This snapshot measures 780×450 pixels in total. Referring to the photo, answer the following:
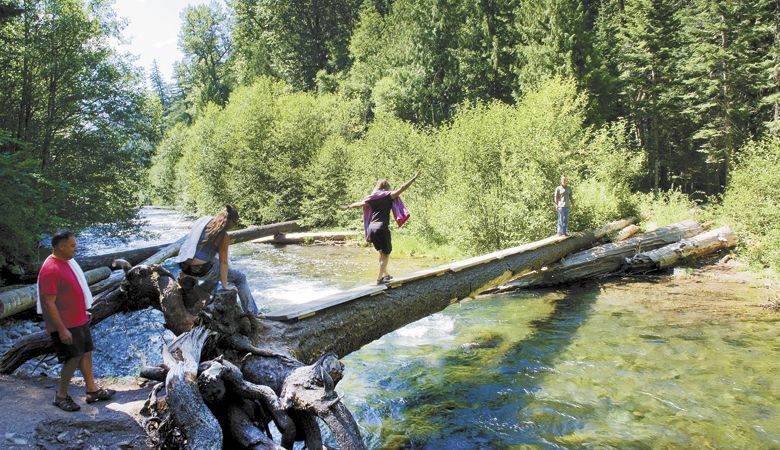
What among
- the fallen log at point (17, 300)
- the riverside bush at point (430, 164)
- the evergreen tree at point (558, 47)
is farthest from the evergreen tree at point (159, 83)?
the fallen log at point (17, 300)

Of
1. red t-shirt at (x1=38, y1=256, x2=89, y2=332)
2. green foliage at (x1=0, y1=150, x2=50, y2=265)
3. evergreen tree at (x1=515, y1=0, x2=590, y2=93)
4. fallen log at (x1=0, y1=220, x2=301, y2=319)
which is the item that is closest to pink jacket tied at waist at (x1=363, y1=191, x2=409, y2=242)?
fallen log at (x1=0, y1=220, x2=301, y2=319)

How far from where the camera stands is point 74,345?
4984 millimetres

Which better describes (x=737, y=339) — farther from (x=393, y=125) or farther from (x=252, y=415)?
(x=393, y=125)

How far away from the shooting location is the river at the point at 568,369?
6012 mm

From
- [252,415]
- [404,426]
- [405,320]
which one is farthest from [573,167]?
[252,415]

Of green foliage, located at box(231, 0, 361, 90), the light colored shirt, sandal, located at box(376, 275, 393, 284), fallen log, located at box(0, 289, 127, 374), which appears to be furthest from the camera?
green foliage, located at box(231, 0, 361, 90)

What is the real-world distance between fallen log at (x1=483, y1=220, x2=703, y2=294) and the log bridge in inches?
223

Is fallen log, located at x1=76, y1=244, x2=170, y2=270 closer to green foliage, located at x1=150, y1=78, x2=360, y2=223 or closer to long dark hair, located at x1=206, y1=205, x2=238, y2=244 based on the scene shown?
long dark hair, located at x1=206, y1=205, x2=238, y2=244

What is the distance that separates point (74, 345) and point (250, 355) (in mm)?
1886

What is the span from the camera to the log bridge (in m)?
3.78

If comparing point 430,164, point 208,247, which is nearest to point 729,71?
point 430,164

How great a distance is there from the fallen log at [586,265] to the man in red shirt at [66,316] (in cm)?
1027

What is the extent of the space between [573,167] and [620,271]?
499 cm

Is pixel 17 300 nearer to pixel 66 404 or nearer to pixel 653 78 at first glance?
pixel 66 404
